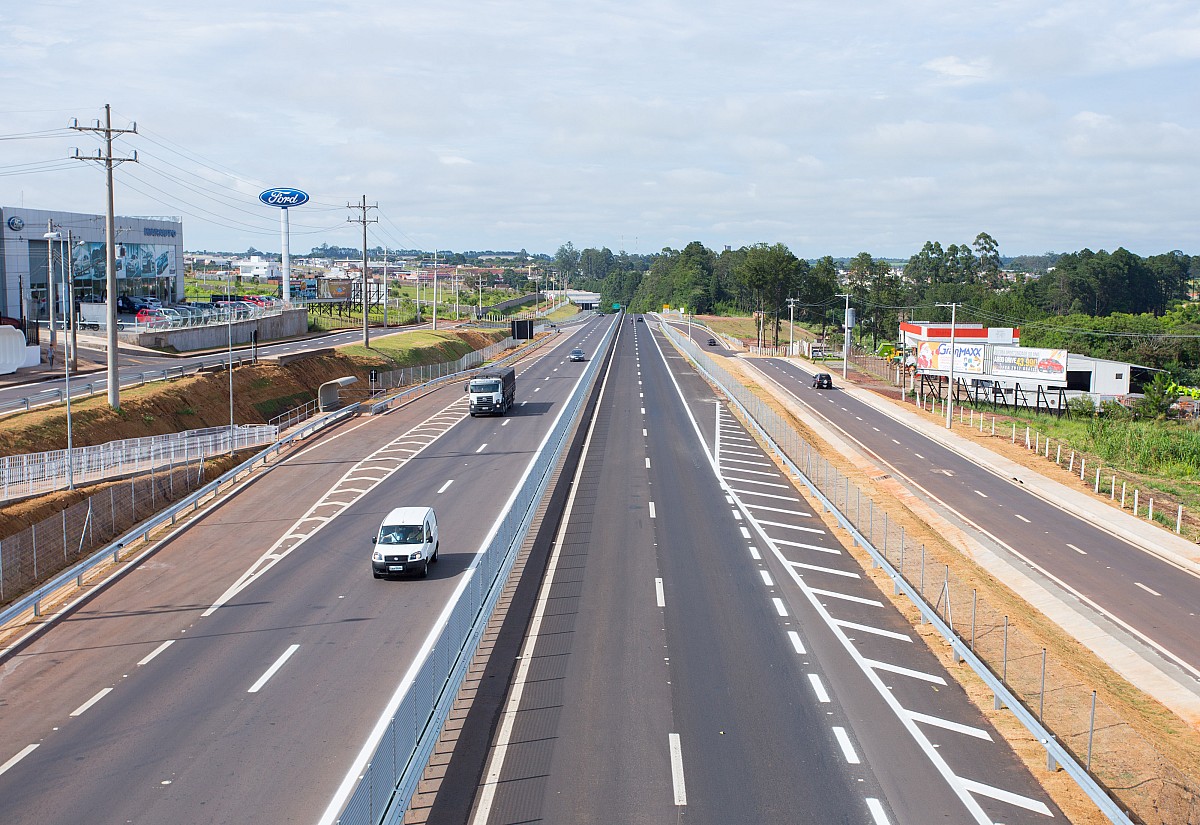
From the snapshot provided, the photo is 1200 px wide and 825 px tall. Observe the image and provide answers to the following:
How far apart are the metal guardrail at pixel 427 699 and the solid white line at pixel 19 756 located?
20.7ft

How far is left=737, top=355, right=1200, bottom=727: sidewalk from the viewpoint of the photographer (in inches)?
961

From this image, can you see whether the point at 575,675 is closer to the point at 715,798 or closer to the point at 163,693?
the point at 715,798

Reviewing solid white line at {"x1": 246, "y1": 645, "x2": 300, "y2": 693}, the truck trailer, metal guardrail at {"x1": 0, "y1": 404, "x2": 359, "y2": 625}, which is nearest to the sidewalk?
solid white line at {"x1": 246, "y1": 645, "x2": 300, "y2": 693}

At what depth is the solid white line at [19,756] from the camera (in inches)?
676

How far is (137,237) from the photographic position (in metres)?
117

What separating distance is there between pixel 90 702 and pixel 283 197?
390 feet

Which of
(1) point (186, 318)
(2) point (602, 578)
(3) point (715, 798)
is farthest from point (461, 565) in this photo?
(1) point (186, 318)

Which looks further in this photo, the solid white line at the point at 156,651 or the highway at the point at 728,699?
the solid white line at the point at 156,651

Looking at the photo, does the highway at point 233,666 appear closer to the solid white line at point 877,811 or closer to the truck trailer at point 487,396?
the solid white line at point 877,811

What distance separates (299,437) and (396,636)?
3210 centimetres

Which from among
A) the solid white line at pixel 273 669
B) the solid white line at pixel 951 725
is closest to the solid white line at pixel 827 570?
the solid white line at pixel 951 725

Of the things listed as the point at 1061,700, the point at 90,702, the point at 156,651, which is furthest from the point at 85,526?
the point at 1061,700

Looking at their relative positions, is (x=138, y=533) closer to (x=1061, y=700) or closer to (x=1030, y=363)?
(x=1061, y=700)

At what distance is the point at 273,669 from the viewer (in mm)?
21812
